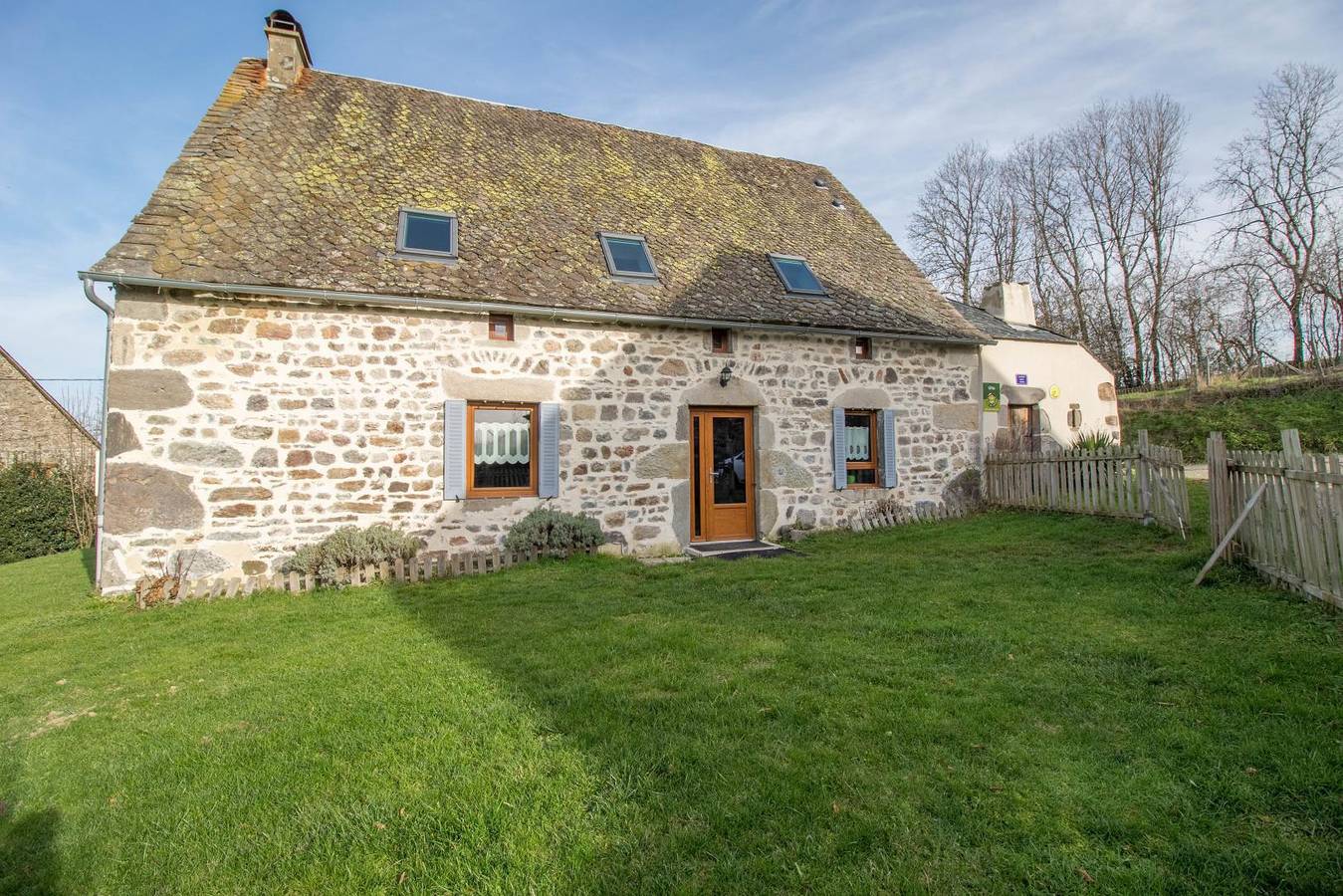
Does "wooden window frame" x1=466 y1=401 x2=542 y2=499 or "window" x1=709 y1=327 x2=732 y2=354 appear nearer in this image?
"wooden window frame" x1=466 y1=401 x2=542 y2=499

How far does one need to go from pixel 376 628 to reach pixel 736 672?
11.0 feet

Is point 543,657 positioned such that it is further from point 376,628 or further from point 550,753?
point 376,628

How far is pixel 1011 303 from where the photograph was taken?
1520cm

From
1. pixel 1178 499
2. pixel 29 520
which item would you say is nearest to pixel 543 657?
pixel 1178 499

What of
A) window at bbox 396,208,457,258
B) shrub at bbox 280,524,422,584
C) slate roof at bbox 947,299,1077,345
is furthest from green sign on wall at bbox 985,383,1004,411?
shrub at bbox 280,524,422,584

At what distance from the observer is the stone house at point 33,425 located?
16.0 m

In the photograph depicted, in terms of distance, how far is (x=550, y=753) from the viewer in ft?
10.3

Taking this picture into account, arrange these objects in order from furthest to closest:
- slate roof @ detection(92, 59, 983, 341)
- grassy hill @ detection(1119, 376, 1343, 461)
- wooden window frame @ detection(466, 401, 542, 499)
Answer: grassy hill @ detection(1119, 376, 1343, 461)
wooden window frame @ detection(466, 401, 542, 499)
slate roof @ detection(92, 59, 983, 341)

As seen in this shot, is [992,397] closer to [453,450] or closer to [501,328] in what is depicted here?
[501,328]

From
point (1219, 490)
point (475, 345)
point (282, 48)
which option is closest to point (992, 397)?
point (1219, 490)

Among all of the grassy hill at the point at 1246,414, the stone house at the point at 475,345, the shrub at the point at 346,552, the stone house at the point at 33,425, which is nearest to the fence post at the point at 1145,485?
the stone house at the point at 475,345

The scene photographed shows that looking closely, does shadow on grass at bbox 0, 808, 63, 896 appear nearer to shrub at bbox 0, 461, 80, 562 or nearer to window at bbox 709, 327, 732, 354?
window at bbox 709, 327, 732, 354

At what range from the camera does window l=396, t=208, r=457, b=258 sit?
8.76 m

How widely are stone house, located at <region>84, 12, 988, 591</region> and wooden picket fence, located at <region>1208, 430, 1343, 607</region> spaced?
5.05 metres
